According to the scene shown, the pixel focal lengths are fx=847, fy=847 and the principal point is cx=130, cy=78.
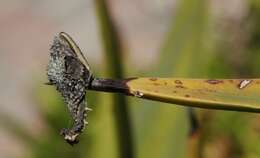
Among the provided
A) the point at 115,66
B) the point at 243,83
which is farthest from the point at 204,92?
the point at 115,66

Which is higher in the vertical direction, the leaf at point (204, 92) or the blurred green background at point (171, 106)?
the leaf at point (204, 92)

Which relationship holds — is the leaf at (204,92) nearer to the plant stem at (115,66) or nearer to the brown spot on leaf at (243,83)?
the brown spot on leaf at (243,83)

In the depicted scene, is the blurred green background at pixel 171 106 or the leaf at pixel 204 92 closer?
the leaf at pixel 204 92

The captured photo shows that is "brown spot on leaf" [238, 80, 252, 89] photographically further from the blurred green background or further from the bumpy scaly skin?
the blurred green background

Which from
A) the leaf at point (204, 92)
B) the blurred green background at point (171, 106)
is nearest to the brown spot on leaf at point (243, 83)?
the leaf at point (204, 92)

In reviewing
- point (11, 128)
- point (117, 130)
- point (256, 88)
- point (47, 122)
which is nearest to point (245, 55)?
point (47, 122)

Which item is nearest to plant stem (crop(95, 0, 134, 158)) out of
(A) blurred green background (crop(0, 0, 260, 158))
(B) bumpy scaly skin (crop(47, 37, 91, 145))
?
(A) blurred green background (crop(0, 0, 260, 158))

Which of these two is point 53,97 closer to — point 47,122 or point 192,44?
point 47,122

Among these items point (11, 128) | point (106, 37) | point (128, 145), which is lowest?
point (11, 128)
